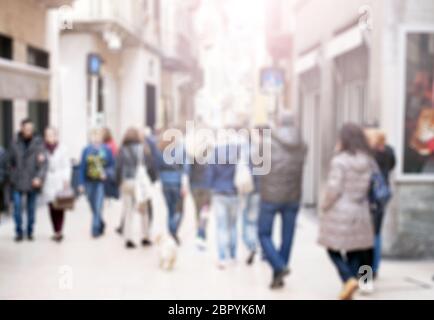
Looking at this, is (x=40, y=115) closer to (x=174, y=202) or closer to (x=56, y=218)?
(x=56, y=218)

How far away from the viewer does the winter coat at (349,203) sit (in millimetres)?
6477

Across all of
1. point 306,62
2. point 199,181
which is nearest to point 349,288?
point 199,181

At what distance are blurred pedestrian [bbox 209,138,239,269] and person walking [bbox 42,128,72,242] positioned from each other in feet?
8.97

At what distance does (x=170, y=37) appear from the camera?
104 feet

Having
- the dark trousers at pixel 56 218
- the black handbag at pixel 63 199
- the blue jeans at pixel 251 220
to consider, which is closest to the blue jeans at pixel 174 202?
the blue jeans at pixel 251 220

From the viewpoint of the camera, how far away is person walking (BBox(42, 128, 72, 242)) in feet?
33.8

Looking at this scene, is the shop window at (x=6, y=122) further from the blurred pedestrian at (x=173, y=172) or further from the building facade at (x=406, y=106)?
the building facade at (x=406, y=106)

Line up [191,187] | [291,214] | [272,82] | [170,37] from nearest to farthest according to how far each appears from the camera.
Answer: [291,214]
[191,187]
[272,82]
[170,37]

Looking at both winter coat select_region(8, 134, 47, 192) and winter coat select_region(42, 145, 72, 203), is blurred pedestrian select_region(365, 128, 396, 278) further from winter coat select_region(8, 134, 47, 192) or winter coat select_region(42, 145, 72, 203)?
winter coat select_region(8, 134, 47, 192)

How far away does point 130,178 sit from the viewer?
32.8ft

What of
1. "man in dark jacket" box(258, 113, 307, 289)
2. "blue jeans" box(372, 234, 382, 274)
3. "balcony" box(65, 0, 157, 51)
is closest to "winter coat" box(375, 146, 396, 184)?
"blue jeans" box(372, 234, 382, 274)

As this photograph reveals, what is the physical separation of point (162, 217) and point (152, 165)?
132 inches
